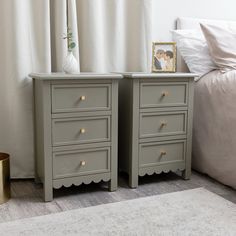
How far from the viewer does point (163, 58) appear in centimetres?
230

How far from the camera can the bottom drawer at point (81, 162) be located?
74.0 inches

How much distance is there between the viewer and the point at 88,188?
210cm

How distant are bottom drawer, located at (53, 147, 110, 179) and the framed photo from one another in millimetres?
684

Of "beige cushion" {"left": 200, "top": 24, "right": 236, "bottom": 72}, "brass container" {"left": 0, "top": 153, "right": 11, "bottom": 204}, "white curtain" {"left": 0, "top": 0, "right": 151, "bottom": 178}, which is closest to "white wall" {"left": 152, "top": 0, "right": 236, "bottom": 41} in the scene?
"white curtain" {"left": 0, "top": 0, "right": 151, "bottom": 178}

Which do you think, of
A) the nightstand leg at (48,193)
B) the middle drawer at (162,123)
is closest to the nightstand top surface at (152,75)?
the middle drawer at (162,123)

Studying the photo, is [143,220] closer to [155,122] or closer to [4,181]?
[155,122]

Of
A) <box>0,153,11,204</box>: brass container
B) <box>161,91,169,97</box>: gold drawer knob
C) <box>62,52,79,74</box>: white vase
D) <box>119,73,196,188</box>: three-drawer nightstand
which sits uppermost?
<box>62,52,79,74</box>: white vase

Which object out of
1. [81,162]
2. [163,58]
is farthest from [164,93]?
[81,162]

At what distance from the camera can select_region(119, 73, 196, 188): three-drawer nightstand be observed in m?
2.03

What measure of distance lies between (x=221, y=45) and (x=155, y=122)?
26.7 inches

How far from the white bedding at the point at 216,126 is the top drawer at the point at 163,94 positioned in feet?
0.61

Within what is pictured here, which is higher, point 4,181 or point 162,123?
point 162,123

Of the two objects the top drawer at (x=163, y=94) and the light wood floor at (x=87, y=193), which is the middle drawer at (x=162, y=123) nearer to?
the top drawer at (x=163, y=94)

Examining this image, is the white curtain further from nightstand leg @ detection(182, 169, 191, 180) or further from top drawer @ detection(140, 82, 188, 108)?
nightstand leg @ detection(182, 169, 191, 180)
